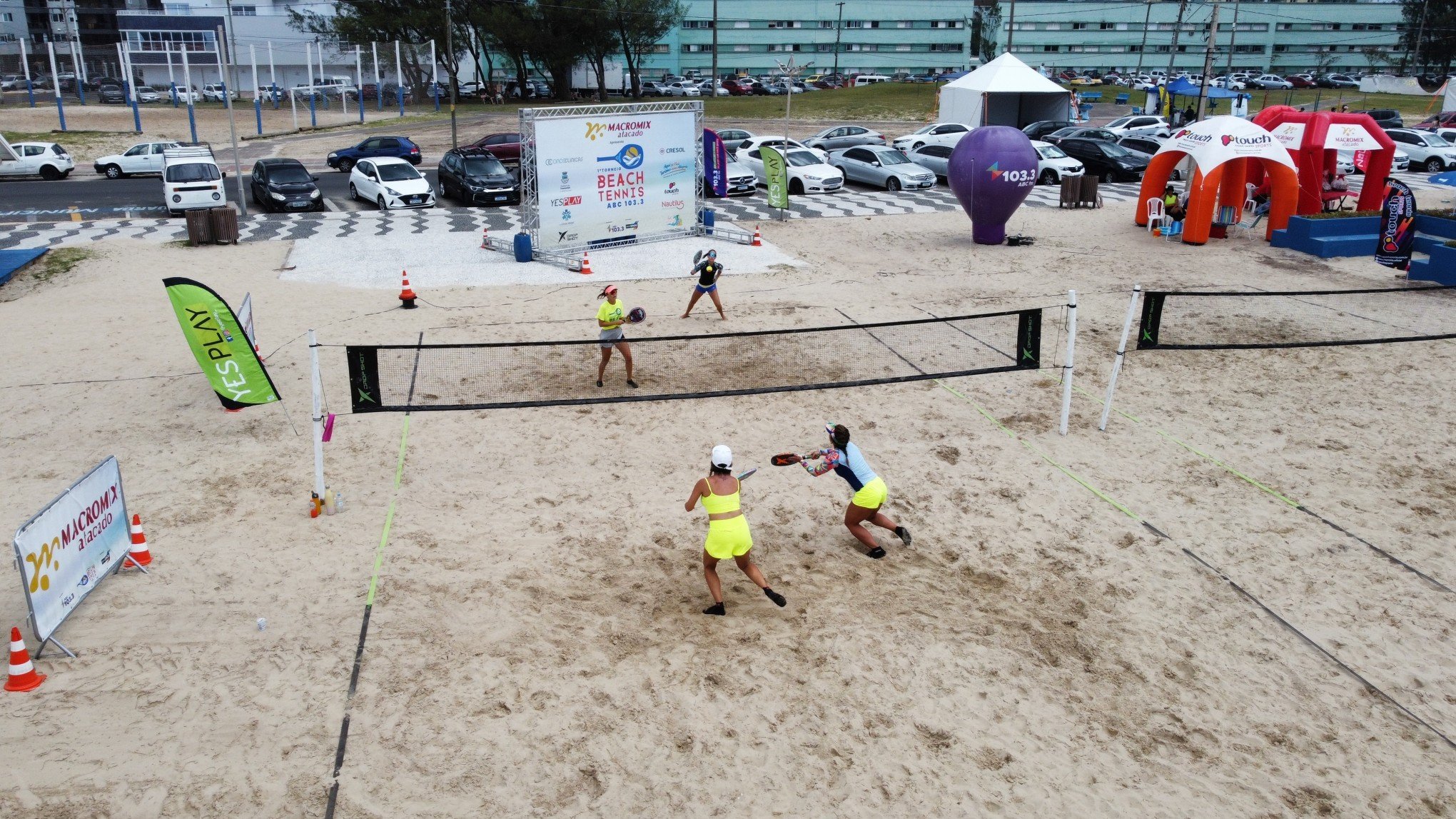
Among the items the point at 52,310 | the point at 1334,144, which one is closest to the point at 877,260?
the point at 1334,144

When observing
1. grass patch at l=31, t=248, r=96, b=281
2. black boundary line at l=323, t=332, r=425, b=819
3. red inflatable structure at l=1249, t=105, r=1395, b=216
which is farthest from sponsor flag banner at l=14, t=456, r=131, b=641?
red inflatable structure at l=1249, t=105, r=1395, b=216

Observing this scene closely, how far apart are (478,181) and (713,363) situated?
703 inches

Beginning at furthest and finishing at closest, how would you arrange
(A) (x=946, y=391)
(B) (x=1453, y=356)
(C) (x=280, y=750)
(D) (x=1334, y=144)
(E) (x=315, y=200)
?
(E) (x=315, y=200)
(D) (x=1334, y=144)
(B) (x=1453, y=356)
(A) (x=946, y=391)
(C) (x=280, y=750)

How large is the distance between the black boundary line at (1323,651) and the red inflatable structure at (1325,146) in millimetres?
19917

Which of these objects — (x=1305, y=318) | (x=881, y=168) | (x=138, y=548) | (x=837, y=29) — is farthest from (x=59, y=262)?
(x=837, y=29)

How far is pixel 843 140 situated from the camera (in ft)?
127

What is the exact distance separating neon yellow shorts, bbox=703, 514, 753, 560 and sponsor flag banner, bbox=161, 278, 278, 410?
6494 millimetres

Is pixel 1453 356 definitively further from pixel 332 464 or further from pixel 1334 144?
pixel 332 464

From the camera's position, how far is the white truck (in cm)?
7950

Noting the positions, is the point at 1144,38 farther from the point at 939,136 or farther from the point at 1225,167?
the point at 1225,167

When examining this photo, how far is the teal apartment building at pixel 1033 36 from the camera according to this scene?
94.2m

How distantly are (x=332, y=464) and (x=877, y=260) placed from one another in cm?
1389

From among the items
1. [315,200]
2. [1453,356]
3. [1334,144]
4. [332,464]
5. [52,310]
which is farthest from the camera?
[315,200]

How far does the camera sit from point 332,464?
453 inches
